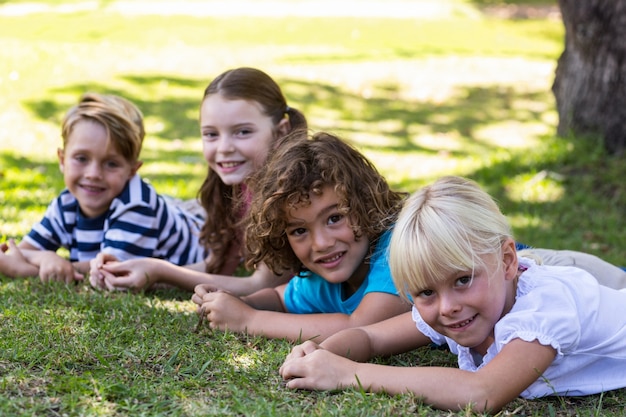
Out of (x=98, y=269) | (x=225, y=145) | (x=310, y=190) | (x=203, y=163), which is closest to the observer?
(x=310, y=190)

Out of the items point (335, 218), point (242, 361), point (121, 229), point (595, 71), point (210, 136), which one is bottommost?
point (242, 361)

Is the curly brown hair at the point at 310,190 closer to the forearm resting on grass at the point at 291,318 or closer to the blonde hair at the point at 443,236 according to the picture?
the forearm resting on grass at the point at 291,318

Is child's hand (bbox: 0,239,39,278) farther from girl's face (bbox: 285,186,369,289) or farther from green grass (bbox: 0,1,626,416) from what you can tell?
girl's face (bbox: 285,186,369,289)

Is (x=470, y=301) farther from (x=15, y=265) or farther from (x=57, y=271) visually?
(x=15, y=265)

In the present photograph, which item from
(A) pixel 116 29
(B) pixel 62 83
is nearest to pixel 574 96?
(B) pixel 62 83

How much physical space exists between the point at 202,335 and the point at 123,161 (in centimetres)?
152

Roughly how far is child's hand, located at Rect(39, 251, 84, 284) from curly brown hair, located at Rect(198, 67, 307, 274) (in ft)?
2.57

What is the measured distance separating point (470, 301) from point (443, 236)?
0.25 m

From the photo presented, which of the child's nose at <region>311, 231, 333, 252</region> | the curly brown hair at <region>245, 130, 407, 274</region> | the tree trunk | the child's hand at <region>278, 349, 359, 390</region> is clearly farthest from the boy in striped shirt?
the tree trunk

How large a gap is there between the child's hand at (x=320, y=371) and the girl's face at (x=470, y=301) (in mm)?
356

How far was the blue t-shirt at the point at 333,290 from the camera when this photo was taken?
11.6 ft

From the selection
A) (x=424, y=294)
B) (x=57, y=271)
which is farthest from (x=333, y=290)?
(x=57, y=271)

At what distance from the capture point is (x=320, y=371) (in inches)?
115

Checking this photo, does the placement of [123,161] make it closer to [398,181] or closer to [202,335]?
[202,335]
